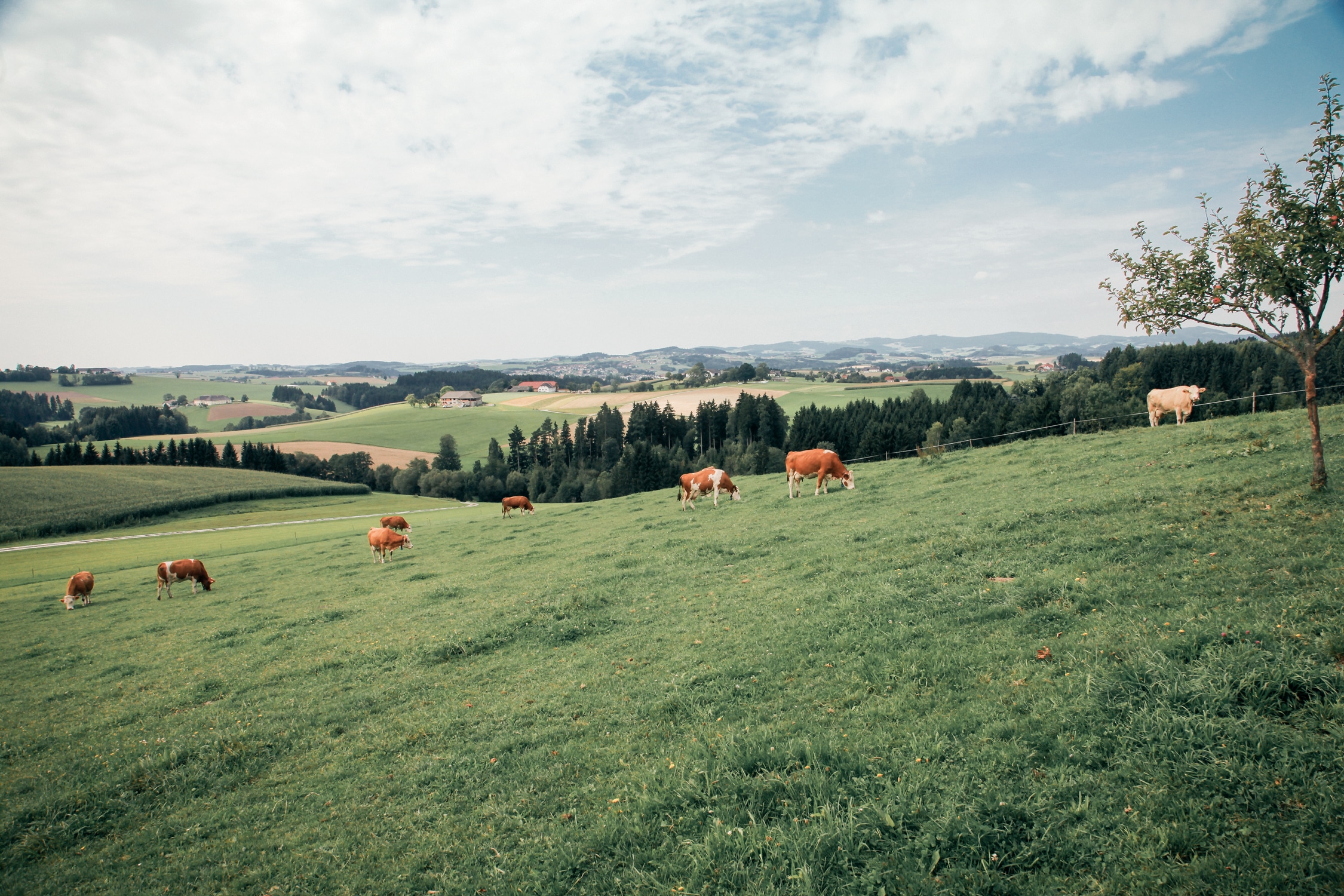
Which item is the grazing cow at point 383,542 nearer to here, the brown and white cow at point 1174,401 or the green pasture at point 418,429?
the brown and white cow at point 1174,401

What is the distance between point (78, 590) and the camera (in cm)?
2348

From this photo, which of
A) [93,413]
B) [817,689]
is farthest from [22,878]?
[93,413]

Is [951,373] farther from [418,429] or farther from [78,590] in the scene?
[78,590]

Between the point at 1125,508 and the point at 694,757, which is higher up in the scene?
the point at 1125,508

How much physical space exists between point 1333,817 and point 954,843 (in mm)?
2694

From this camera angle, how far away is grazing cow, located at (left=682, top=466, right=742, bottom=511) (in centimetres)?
2791

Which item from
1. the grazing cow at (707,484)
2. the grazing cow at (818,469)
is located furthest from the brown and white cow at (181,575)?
the grazing cow at (818,469)

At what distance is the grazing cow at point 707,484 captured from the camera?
27906 mm

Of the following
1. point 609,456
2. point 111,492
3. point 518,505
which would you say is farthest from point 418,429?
point 518,505

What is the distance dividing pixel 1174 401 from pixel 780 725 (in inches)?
1219

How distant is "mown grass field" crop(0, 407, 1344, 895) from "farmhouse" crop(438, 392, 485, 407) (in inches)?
6642

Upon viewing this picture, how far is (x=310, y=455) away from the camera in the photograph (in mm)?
106250

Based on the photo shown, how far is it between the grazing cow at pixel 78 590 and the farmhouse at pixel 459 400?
507 ft

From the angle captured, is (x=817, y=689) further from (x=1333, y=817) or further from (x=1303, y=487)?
(x=1303, y=487)
